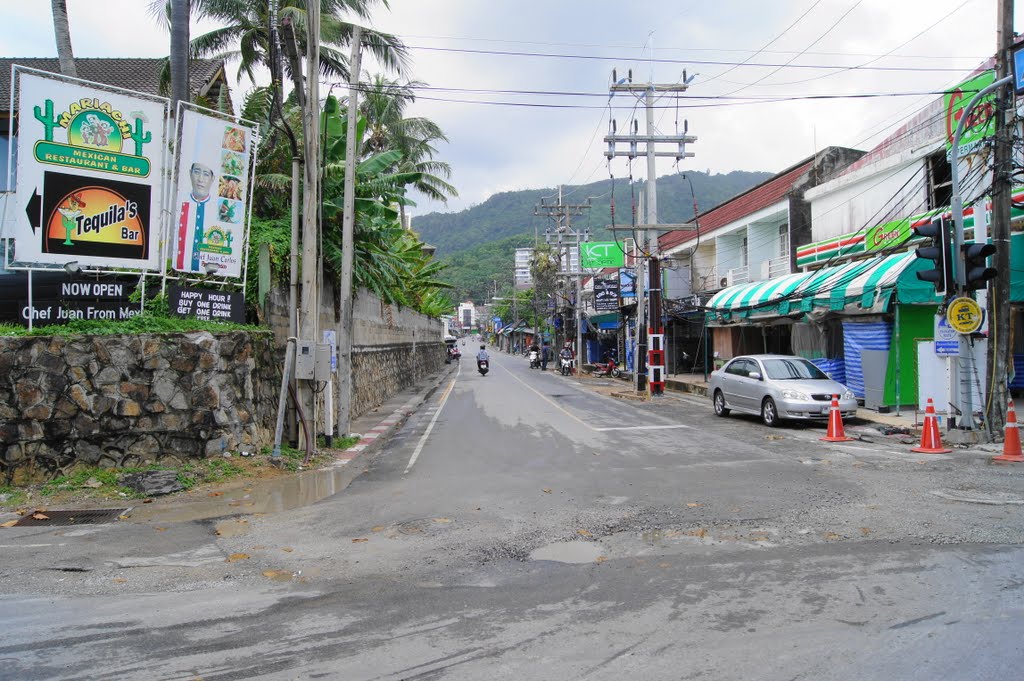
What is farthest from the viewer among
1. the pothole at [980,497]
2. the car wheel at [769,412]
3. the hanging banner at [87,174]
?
Result: the car wheel at [769,412]

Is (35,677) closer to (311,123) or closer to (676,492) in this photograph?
(676,492)

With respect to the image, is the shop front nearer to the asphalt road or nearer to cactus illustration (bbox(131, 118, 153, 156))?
the asphalt road

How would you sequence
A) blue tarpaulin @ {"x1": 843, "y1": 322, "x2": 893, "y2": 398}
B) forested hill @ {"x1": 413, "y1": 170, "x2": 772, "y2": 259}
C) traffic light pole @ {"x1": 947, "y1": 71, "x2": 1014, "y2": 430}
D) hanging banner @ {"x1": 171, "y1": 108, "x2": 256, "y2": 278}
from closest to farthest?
hanging banner @ {"x1": 171, "y1": 108, "x2": 256, "y2": 278}, traffic light pole @ {"x1": 947, "y1": 71, "x2": 1014, "y2": 430}, blue tarpaulin @ {"x1": 843, "y1": 322, "x2": 893, "y2": 398}, forested hill @ {"x1": 413, "y1": 170, "x2": 772, "y2": 259}

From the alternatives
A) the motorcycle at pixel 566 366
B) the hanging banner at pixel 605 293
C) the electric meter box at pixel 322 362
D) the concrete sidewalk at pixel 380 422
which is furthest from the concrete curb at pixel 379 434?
the motorcycle at pixel 566 366

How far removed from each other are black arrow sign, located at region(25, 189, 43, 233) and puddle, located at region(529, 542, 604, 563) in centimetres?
893

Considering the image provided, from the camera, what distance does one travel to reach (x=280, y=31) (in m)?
10.9

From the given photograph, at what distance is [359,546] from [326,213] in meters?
10.0

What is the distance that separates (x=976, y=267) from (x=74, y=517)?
1442cm

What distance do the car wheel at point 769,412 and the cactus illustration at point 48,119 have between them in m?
14.3

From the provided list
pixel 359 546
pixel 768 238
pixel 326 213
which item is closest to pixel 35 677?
pixel 359 546

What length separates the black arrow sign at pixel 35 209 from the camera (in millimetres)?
10078

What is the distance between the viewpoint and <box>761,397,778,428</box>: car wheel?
50.5 ft

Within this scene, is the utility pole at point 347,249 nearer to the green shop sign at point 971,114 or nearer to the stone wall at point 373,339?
the stone wall at point 373,339

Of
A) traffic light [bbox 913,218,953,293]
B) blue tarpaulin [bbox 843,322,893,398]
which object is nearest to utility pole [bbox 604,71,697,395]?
blue tarpaulin [bbox 843,322,893,398]
